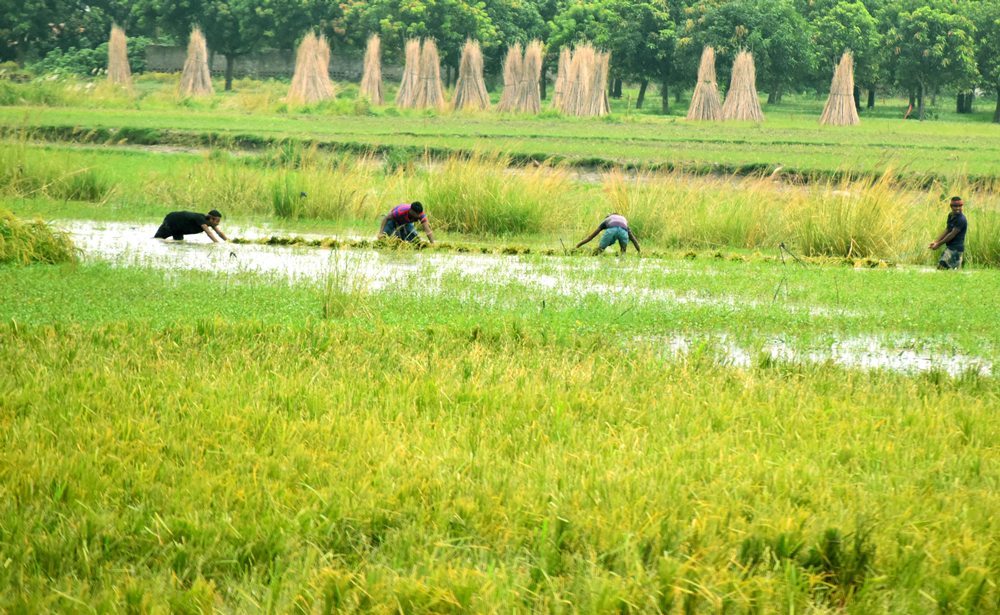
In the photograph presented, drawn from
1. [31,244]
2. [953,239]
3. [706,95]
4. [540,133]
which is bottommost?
[31,244]

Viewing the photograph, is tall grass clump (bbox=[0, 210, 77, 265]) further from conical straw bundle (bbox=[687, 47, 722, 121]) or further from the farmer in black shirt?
conical straw bundle (bbox=[687, 47, 722, 121])

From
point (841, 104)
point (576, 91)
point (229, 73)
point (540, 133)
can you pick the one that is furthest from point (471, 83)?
point (229, 73)

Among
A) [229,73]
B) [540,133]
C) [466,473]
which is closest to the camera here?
[466,473]

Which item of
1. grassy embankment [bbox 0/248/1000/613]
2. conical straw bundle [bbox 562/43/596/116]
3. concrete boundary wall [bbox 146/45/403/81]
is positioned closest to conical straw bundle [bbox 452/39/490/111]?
conical straw bundle [bbox 562/43/596/116]

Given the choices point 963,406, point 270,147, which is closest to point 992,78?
point 270,147

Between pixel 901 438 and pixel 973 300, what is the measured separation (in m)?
5.51

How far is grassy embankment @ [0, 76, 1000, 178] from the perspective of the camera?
24.4m

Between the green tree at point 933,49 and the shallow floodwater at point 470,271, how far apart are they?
42823 millimetres

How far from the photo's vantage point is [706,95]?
125ft

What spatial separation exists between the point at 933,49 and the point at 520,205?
4033 centimetres

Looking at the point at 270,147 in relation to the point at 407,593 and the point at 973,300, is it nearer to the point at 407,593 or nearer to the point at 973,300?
the point at 973,300

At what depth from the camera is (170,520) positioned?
12.9ft

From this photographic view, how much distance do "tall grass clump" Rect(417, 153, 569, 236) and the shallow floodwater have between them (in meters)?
2.30

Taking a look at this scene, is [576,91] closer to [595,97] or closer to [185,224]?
[595,97]
